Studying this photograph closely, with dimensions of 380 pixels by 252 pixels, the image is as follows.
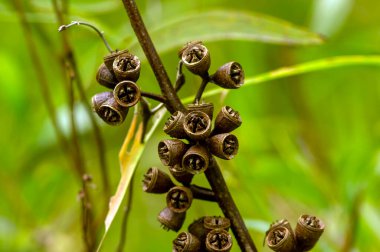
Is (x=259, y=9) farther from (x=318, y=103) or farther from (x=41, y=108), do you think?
(x=41, y=108)

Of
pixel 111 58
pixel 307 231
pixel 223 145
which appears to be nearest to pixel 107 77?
pixel 111 58

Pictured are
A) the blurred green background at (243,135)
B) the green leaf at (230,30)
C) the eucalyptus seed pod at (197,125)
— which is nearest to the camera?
the eucalyptus seed pod at (197,125)

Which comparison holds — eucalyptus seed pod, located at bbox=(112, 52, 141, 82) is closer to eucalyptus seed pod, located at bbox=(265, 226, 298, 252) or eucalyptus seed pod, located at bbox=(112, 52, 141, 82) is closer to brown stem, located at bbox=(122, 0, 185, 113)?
brown stem, located at bbox=(122, 0, 185, 113)

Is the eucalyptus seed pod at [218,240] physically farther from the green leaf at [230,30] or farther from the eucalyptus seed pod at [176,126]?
the green leaf at [230,30]

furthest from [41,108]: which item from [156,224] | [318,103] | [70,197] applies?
[318,103]

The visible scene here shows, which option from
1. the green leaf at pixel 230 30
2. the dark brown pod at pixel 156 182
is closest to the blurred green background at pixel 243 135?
the green leaf at pixel 230 30

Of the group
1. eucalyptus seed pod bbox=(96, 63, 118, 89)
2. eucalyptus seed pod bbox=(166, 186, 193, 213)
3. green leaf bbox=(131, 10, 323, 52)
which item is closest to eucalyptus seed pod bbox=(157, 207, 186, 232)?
eucalyptus seed pod bbox=(166, 186, 193, 213)
